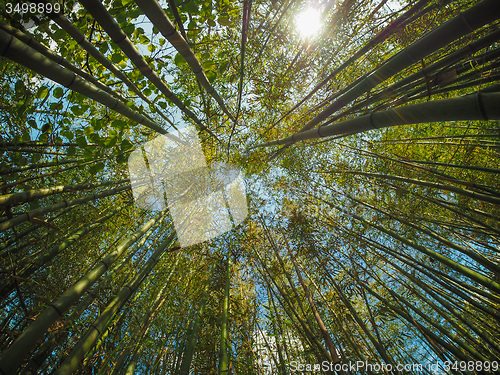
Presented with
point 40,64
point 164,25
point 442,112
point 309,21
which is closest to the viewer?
point 442,112

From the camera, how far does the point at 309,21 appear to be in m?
2.48

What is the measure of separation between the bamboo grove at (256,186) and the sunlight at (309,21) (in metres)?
0.08

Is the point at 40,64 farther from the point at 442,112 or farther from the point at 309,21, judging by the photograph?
the point at 309,21

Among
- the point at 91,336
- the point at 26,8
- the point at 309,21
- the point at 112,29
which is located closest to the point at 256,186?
the point at 309,21

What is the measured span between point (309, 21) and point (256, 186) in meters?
2.80

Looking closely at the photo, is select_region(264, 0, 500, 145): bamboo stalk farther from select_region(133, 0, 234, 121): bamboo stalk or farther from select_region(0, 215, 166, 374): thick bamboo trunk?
select_region(0, 215, 166, 374): thick bamboo trunk

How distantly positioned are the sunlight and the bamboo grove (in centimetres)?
8

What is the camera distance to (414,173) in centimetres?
307

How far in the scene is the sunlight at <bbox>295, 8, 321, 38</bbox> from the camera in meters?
2.43

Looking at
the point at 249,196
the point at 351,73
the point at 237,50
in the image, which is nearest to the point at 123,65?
the point at 237,50

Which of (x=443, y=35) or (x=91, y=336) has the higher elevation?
(x=443, y=35)

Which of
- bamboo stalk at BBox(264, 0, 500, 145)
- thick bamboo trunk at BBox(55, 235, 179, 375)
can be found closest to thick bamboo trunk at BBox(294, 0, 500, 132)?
bamboo stalk at BBox(264, 0, 500, 145)

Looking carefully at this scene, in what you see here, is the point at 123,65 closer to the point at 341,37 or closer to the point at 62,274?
the point at 62,274

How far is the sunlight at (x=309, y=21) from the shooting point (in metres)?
2.43
